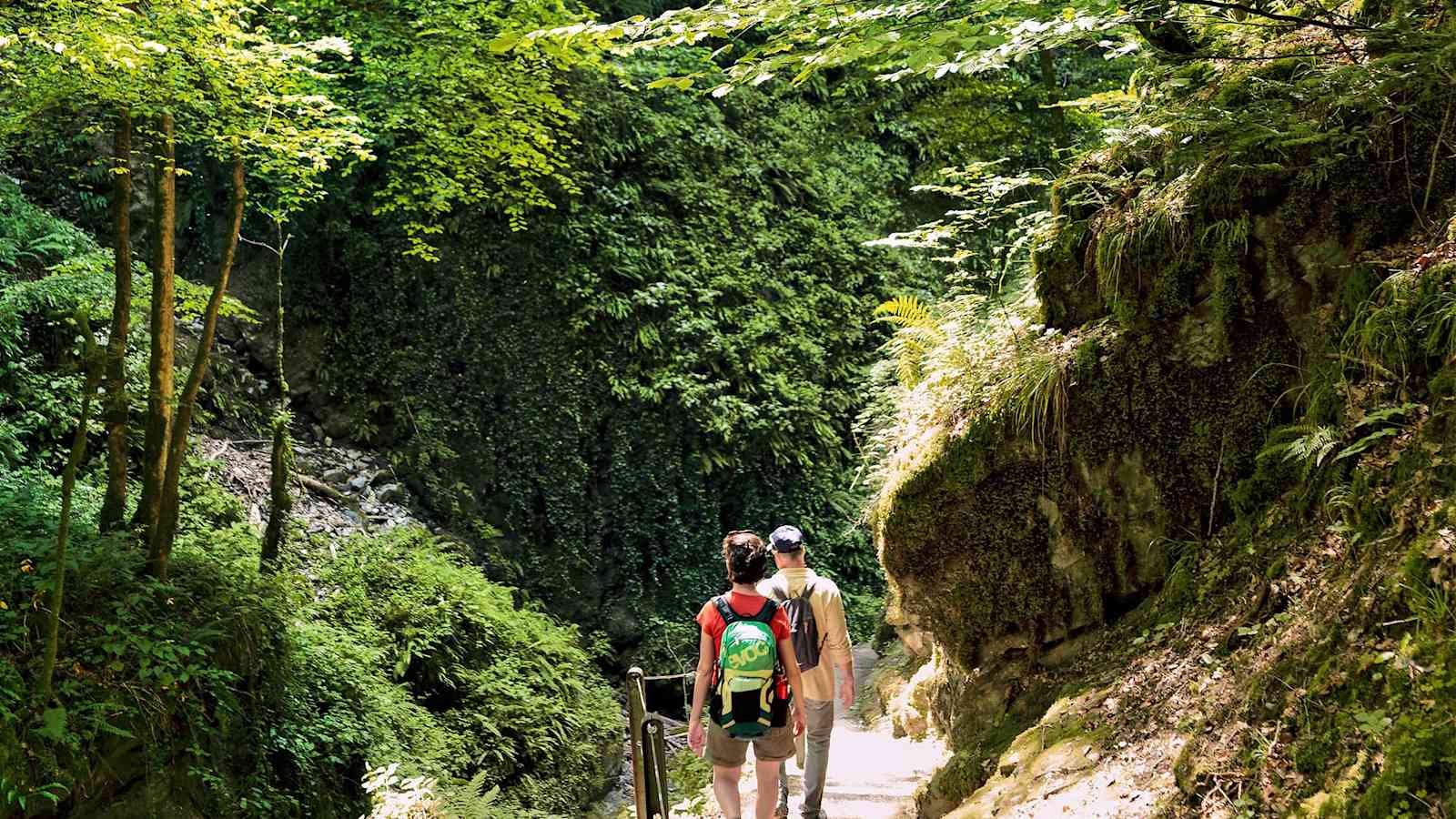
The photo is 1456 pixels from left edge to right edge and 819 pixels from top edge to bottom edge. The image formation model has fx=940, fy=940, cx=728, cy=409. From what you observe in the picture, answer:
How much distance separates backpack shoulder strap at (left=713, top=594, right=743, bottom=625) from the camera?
13.6 feet

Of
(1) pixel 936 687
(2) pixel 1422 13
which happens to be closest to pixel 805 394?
(1) pixel 936 687

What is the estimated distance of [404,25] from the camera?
1177 cm

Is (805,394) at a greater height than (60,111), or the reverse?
(60,111)

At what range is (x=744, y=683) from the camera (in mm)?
4031

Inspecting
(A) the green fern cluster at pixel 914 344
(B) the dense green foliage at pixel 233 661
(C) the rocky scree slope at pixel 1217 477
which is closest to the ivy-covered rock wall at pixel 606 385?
(B) the dense green foliage at pixel 233 661

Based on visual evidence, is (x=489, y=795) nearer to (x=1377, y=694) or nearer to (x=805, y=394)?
(x=1377, y=694)

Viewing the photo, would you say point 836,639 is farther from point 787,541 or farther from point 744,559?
point 744,559

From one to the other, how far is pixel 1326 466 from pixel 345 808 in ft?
23.0

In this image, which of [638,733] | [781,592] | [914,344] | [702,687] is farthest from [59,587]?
[914,344]

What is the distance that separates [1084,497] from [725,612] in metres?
2.02

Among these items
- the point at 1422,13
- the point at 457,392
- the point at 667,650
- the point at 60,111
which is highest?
the point at 60,111

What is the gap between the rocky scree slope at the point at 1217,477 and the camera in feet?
9.50

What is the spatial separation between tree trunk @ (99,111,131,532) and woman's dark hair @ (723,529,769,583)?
522 cm

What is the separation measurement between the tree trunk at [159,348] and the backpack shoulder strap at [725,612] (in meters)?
5.00
